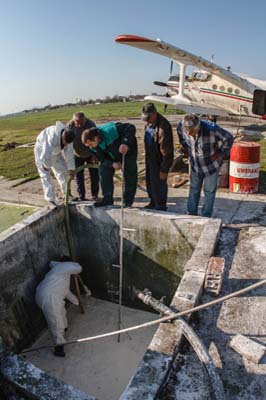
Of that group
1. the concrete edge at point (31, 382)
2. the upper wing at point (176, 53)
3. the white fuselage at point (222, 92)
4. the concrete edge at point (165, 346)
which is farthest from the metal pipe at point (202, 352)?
the white fuselage at point (222, 92)

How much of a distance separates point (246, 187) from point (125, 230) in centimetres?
236

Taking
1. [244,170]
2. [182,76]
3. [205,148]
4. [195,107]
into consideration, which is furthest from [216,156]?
[182,76]

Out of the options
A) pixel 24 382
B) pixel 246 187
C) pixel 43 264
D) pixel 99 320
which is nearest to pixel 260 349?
pixel 24 382

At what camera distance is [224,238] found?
11.5ft

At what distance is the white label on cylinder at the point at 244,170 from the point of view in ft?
17.4

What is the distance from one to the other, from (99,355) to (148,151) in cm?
267

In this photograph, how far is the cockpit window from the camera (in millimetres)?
13830

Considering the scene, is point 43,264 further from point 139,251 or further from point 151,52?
point 151,52

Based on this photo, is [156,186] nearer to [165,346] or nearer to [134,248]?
[134,248]

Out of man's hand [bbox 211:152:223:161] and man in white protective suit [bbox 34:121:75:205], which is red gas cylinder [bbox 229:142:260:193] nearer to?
man's hand [bbox 211:152:223:161]

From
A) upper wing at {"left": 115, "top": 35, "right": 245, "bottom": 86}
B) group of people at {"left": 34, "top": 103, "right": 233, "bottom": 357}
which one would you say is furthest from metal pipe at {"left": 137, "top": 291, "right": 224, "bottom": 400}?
upper wing at {"left": 115, "top": 35, "right": 245, "bottom": 86}

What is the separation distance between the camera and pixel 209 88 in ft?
45.4

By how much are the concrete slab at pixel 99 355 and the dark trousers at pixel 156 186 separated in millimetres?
1594

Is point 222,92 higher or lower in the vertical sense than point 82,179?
higher
